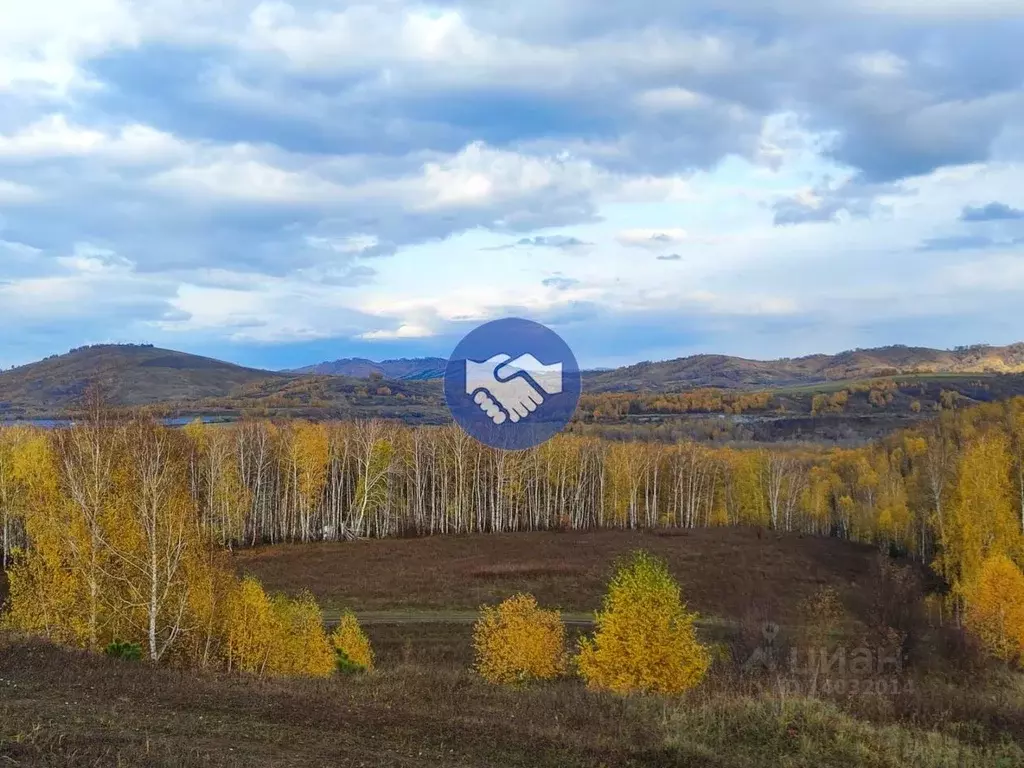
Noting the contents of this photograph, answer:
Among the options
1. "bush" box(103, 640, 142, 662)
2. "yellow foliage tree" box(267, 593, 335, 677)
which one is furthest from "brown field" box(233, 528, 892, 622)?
"bush" box(103, 640, 142, 662)

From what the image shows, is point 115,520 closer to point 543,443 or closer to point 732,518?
point 543,443

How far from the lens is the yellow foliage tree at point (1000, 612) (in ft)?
139

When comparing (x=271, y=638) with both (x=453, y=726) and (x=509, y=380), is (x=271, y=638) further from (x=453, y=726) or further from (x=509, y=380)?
(x=509, y=380)

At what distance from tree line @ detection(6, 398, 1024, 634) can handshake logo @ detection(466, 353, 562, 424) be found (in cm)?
782

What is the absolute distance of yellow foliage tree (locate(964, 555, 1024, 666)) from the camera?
139ft

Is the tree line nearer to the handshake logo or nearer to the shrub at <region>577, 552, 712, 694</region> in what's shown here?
the handshake logo

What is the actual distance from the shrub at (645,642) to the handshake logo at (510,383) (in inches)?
930

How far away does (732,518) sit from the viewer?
10675 centimetres

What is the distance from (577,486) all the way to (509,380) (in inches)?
1498

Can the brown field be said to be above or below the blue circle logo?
below

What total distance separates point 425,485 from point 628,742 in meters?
83.2

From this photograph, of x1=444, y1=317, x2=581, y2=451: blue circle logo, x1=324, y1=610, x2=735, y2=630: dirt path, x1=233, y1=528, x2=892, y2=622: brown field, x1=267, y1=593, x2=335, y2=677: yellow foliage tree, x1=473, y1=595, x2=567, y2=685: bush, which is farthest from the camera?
x1=233, y1=528, x2=892, y2=622: brown field

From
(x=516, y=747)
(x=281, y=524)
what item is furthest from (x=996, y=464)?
(x=281, y=524)

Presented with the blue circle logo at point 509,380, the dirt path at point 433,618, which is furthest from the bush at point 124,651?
the blue circle logo at point 509,380
